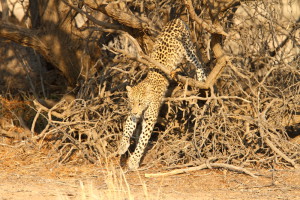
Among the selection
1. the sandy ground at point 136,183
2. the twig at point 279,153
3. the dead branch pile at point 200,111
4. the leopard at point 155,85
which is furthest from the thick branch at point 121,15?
the twig at point 279,153

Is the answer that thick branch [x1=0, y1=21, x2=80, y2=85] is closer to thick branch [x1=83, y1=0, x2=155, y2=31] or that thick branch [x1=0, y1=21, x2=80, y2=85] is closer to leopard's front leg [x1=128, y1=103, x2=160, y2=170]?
thick branch [x1=83, y1=0, x2=155, y2=31]

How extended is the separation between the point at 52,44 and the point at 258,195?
4.05 meters

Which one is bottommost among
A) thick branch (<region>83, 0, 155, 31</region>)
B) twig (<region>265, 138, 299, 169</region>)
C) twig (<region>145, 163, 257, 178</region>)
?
twig (<region>145, 163, 257, 178</region>)

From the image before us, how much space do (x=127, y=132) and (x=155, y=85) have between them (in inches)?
29.6

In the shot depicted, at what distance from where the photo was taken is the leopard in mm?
7269

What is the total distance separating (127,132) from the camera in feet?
24.2

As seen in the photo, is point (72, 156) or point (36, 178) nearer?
point (36, 178)

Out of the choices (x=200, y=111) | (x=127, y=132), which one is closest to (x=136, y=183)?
(x=127, y=132)

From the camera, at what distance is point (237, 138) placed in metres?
7.21

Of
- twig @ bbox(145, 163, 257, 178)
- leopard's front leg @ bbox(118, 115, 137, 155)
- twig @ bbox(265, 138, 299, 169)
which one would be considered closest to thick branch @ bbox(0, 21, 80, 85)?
leopard's front leg @ bbox(118, 115, 137, 155)

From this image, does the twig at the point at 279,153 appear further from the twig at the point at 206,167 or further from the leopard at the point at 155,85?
the leopard at the point at 155,85

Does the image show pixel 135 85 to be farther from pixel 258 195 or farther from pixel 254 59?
pixel 258 195

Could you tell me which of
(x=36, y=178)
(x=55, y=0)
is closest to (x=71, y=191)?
(x=36, y=178)

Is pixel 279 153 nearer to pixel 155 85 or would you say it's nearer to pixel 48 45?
pixel 155 85
